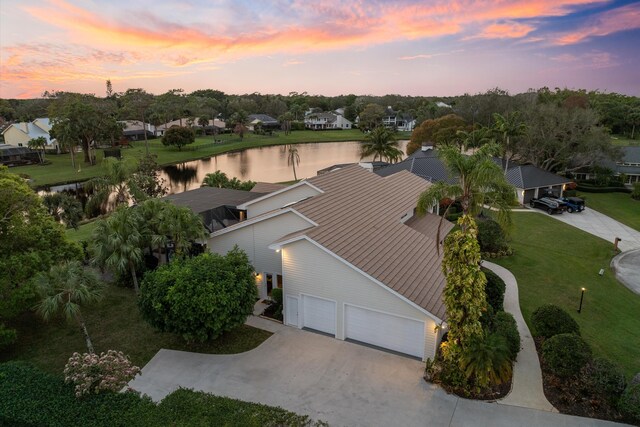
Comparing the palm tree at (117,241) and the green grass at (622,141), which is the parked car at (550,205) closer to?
the palm tree at (117,241)

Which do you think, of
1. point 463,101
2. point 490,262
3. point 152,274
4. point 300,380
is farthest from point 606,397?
point 463,101

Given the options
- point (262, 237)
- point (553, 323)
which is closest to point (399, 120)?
point (262, 237)

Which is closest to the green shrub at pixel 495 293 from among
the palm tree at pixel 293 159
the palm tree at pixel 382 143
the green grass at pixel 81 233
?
the green grass at pixel 81 233

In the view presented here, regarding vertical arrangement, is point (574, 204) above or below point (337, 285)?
below

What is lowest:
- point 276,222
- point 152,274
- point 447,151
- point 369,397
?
point 369,397

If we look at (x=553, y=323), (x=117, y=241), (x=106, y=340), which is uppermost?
(x=117, y=241)

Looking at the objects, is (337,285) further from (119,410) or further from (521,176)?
(521,176)

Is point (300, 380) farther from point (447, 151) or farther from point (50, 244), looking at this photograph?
point (50, 244)
